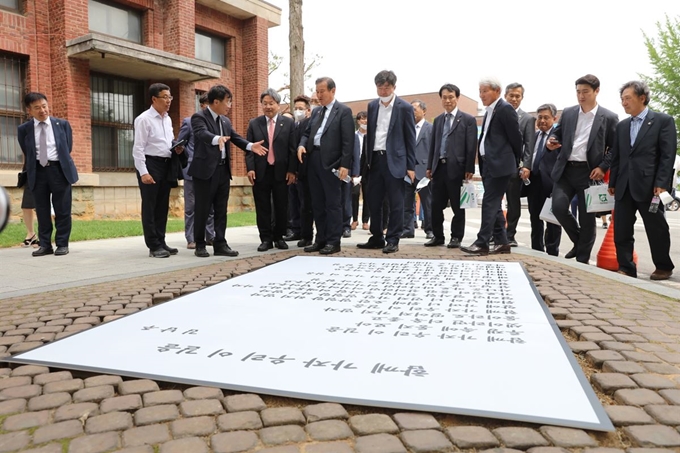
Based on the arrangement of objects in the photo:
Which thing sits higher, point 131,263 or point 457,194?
point 457,194

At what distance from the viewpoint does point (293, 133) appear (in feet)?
22.4

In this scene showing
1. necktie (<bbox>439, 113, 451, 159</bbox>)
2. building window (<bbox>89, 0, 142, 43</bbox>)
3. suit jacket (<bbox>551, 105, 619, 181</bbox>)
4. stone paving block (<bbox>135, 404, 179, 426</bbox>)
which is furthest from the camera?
building window (<bbox>89, 0, 142, 43</bbox>)

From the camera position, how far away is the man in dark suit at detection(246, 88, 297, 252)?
670cm

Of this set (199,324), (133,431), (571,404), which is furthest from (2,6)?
(571,404)

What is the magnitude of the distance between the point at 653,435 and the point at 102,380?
2.06 metres

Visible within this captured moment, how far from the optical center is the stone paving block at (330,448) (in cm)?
164

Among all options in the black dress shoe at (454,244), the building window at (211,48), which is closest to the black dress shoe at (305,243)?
the black dress shoe at (454,244)

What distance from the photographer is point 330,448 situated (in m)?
1.66

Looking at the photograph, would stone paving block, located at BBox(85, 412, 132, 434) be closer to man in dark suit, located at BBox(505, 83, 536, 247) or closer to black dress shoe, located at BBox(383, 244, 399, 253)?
black dress shoe, located at BBox(383, 244, 399, 253)

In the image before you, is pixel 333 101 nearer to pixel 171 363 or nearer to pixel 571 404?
pixel 171 363

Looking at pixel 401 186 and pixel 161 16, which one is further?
pixel 161 16

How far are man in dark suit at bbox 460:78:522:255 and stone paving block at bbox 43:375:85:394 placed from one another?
4.70m

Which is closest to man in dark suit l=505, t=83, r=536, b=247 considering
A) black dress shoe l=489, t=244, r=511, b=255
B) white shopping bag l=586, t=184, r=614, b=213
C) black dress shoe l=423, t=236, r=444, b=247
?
black dress shoe l=489, t=244, r=511, b=255

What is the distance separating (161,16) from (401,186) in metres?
12.3
